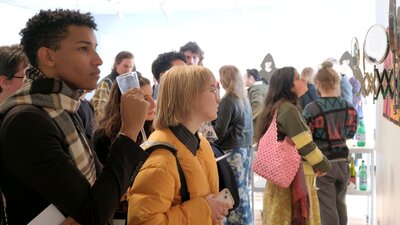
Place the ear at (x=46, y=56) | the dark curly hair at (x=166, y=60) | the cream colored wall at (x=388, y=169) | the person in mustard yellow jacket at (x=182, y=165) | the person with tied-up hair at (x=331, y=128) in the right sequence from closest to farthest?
the ear at (x=46, y=56) → the person in mustard yellow jacket at (x=182, y=165) → the cream colored wall at (x=388, y=169) → the dark curly hair at (x=166, y=60) → the person with tied-up hair at (x=331, y=128)

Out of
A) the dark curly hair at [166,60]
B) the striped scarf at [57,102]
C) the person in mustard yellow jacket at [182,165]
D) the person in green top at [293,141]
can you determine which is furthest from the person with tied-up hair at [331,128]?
the striped scarf at [57,102]

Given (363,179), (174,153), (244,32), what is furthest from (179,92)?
A: (244,32)

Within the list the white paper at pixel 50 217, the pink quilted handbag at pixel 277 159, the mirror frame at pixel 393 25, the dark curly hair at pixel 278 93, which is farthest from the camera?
the dark curly hair at pixel 278 93

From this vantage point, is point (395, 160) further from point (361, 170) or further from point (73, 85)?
point (73, 85)

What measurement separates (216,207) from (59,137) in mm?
729

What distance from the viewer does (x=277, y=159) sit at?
3236 mm

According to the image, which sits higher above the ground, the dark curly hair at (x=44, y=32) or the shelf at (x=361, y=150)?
the dark curly hair at (x=44, y=32)

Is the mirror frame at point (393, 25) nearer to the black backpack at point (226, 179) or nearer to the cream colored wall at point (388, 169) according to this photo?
the cream colored wall at point (388, 169)

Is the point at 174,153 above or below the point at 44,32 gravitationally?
below

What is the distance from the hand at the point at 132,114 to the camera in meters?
1.20

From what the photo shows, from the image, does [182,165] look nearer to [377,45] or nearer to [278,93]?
[377,45]

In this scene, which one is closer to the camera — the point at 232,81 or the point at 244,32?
the point at 232,81

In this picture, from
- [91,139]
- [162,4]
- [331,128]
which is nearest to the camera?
[91,139]

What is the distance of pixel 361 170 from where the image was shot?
4.41 metres
